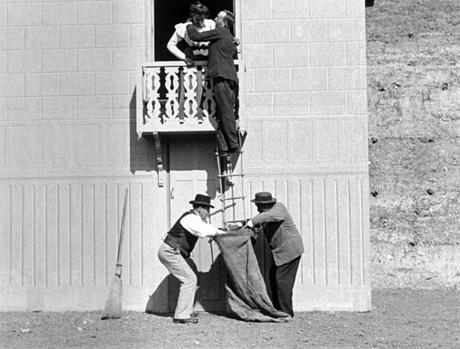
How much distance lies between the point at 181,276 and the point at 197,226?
0.75m

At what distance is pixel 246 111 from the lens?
14156mm

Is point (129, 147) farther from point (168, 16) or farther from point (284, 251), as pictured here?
point (168, 16)

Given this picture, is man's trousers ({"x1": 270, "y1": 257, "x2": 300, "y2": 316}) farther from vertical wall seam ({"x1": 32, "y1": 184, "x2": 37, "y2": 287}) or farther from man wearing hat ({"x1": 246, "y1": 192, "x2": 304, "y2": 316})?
vertical wall seam ({"x1": 32, "y1": 184, "x2": 37, "y2": 287})

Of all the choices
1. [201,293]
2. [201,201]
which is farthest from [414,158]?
[201,201]

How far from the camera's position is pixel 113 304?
13.3 m

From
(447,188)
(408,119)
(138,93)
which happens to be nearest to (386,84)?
(408,119)

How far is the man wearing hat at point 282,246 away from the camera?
1323 centimetres

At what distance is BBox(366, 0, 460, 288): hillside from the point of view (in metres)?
19.8

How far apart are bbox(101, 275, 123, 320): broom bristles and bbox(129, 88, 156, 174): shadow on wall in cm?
194

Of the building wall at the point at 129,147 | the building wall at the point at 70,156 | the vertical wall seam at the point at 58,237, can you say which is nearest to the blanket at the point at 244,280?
the building wall at the point at 129,147

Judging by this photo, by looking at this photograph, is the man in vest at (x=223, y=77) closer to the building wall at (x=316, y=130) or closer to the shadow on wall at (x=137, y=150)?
the building wall at (x=316, y=130)

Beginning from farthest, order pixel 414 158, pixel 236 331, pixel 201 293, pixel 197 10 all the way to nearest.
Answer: pixel 414 158
pixel 201 293
pixel 197 10
pixel 236 331

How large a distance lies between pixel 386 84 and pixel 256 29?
7876mm

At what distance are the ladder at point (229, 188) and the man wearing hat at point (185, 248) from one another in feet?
3.36
